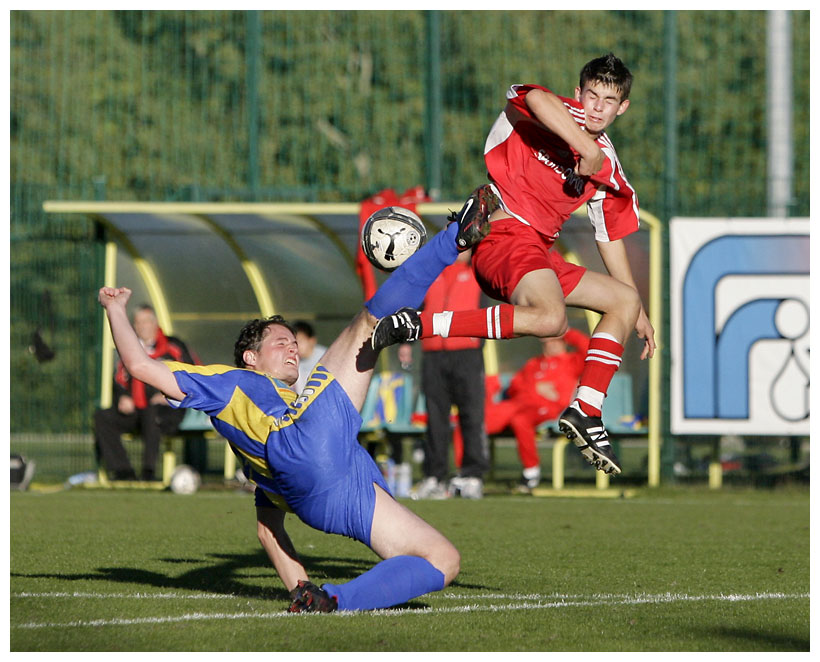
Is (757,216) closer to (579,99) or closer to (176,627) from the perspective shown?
(579,99)

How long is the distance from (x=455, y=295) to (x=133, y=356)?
719 centimetres

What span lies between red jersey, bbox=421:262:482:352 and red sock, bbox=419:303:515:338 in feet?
19.4

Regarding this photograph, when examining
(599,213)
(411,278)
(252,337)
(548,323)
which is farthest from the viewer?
(599,213)

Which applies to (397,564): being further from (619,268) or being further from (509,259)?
(619,268)

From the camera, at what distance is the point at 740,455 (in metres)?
17.7

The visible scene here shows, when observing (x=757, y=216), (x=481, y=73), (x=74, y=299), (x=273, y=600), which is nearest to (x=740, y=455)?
(x=757, y=216)

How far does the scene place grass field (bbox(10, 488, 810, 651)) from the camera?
520 centimetres

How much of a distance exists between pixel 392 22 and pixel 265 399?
44.1 feet

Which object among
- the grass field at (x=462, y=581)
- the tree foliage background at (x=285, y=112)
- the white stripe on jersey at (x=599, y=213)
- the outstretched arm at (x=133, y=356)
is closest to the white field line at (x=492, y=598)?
the grass field at (x=462, y=581)

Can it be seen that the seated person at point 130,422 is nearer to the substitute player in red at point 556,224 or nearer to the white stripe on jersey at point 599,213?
the white stripe on jersey at point 599,213

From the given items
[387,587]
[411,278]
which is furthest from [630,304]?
[387,587]

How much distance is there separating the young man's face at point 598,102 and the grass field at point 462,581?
2313mm

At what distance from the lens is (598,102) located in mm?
6789

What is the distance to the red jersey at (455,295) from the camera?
12.6 meters
